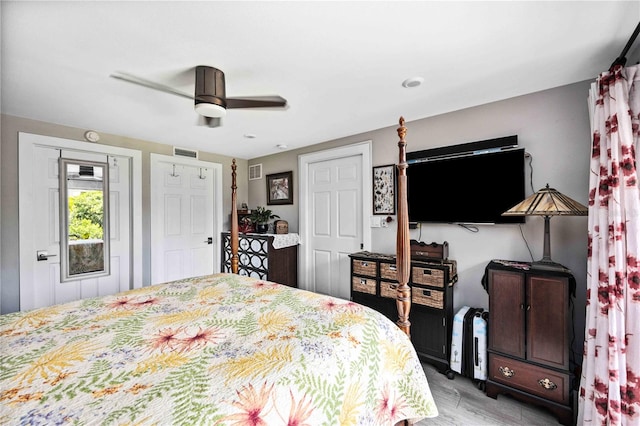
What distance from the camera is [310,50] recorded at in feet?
5.29

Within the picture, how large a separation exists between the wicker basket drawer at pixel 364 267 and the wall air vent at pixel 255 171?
2.47 metres

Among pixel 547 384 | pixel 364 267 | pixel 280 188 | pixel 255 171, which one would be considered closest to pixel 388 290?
pixel 364 267

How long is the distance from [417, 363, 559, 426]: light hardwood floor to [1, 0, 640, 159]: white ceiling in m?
2.38

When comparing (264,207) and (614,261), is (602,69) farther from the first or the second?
(264,207)

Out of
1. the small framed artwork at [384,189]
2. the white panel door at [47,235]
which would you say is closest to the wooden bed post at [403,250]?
the small framed artwork at [384,189]

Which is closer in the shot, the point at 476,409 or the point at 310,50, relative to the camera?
the point at 310,50

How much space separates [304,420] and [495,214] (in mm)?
2212

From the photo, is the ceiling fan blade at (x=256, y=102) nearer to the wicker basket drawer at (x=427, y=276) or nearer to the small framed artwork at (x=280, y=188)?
the wicker basket drawer at (x=427, y=276)

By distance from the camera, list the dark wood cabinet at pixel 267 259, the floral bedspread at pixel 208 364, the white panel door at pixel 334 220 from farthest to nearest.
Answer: the dark wood cabinet at pixel 267 259 < the white panel door at pixel 334 220 < the floral bedspread at pixel 208 364

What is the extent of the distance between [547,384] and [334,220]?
2445mm

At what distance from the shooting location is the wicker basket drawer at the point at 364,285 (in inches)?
105

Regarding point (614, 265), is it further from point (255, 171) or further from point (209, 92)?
point (255, 171)

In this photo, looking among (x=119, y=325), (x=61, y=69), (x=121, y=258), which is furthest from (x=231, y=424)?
(x=121, y=258)

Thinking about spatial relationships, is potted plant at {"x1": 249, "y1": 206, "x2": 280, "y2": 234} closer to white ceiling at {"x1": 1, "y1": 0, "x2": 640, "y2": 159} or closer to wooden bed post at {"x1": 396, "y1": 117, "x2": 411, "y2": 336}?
white ceiling at {"x1": 1, "y1": 0, "x2": 640, "y2": 159}
